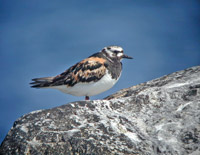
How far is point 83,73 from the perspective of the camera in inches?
323

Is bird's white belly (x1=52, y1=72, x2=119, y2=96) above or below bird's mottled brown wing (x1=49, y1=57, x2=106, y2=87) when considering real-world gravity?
below

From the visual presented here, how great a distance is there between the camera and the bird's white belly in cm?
806

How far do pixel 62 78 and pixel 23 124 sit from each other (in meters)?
3.48

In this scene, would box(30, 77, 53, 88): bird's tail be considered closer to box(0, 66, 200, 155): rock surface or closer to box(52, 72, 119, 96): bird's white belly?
box(52, 72, 119, 96): bird's white belly

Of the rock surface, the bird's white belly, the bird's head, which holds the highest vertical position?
the bird's head

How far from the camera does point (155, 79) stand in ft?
26.5

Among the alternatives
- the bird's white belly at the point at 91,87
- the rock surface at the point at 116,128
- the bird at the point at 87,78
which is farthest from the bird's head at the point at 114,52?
the rock surface at the point at 116,128

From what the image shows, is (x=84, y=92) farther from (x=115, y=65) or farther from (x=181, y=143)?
(x=181, y=143)

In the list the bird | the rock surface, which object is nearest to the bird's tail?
the bird

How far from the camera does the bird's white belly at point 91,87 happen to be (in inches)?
317

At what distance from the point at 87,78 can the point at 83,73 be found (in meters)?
0.24

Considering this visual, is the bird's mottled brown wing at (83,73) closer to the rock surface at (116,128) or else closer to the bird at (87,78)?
the bird at (87,78)

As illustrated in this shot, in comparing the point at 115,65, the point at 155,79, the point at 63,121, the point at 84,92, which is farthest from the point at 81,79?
the point at 63,121

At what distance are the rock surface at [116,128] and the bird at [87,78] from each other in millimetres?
2265
